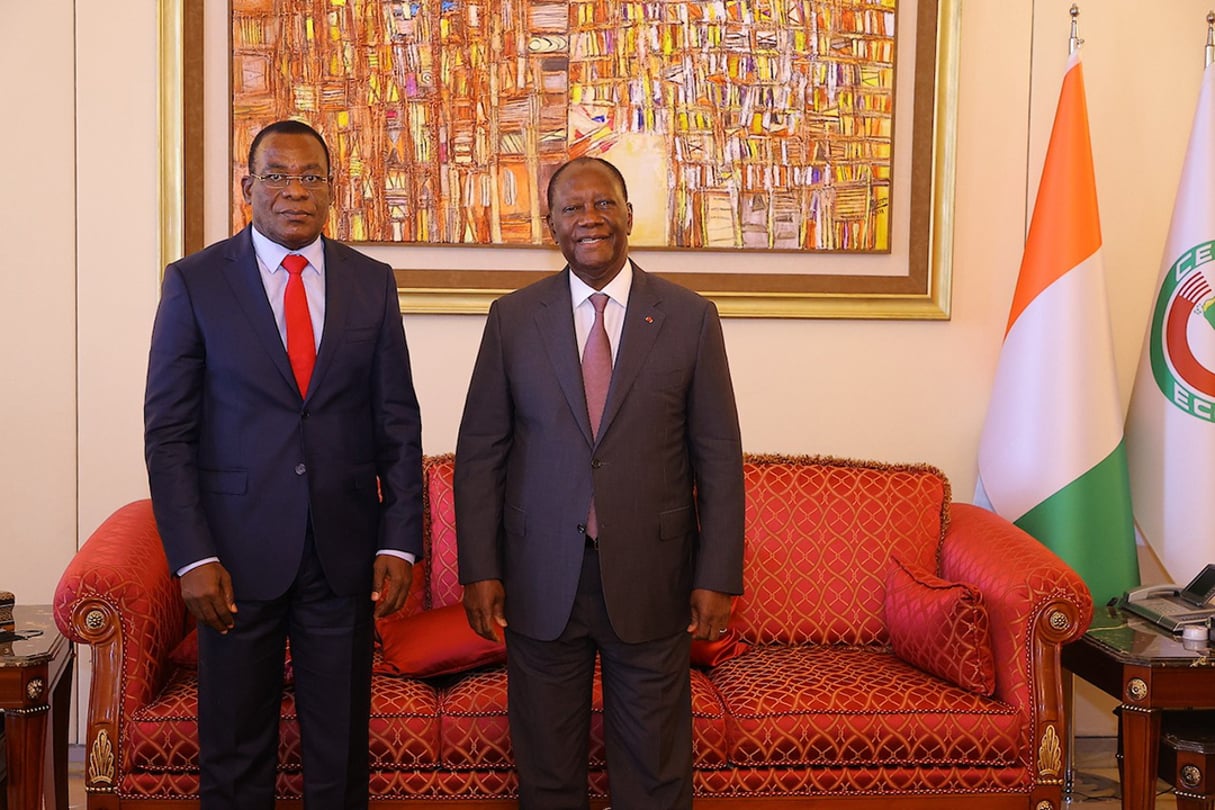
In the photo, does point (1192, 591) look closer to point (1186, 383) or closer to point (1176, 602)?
point (1176, 602)

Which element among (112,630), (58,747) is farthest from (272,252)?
(58,747)

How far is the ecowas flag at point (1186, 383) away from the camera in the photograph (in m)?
3.55

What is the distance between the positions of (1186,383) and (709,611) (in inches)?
77.6

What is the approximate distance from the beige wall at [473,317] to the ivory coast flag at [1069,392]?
23 cm

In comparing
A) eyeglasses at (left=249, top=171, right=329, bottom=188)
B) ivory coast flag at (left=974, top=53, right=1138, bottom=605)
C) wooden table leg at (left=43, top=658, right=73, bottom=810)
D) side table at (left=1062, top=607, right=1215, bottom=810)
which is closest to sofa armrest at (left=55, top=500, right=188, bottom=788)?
wooden table leg at (left=43, top=658, right=73, bottom=810)

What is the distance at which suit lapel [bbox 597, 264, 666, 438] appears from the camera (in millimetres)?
2406

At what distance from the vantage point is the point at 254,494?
2.40 metres

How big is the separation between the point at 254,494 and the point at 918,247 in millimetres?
2333

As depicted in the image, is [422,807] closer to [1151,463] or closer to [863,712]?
[863,712]

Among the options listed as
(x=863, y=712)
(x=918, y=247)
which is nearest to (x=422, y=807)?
(x=863, y=712)

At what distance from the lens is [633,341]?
2441mm

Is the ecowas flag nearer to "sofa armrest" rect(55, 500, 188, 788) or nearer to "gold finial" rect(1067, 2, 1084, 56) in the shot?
"gold finial" rect(1067, 2, 1084, 56)

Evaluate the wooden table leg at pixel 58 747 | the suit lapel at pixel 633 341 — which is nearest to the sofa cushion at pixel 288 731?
the wooden table leg at pixel 58 747

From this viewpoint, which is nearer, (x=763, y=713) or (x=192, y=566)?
(x=192, y=566)
